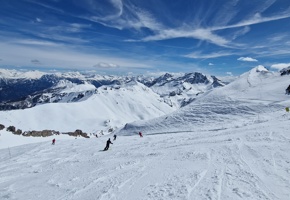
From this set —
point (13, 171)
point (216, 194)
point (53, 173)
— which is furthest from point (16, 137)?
point (216, 194)

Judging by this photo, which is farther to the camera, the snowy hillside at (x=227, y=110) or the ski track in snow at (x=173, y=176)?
the snowy hillside at (x=227, y=110)

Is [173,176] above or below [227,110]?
below

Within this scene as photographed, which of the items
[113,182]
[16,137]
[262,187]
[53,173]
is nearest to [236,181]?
[262,187]

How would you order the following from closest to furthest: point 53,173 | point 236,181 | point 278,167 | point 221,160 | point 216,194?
point 216,194
point 236,181
point 278,167
point 221,160
point 53,173

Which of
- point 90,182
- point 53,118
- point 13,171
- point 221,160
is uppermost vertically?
point 221,160

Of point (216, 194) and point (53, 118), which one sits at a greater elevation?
point (216, 194)

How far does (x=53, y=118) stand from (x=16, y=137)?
151 meters

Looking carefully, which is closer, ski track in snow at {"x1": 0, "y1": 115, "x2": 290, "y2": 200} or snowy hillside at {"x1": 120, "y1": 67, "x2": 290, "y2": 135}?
ski track in snow at {"x1": 0, "y1": 115, "x2": 290, "y2": 200}

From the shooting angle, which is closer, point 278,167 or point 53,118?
point 278,167

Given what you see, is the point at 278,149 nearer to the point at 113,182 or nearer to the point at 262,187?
the point at 262,187

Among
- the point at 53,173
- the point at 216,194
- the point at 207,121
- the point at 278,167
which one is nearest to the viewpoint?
the point at 216,194

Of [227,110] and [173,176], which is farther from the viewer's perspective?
[227,110]

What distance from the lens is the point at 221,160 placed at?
16531mm

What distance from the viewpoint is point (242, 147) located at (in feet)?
63.9
